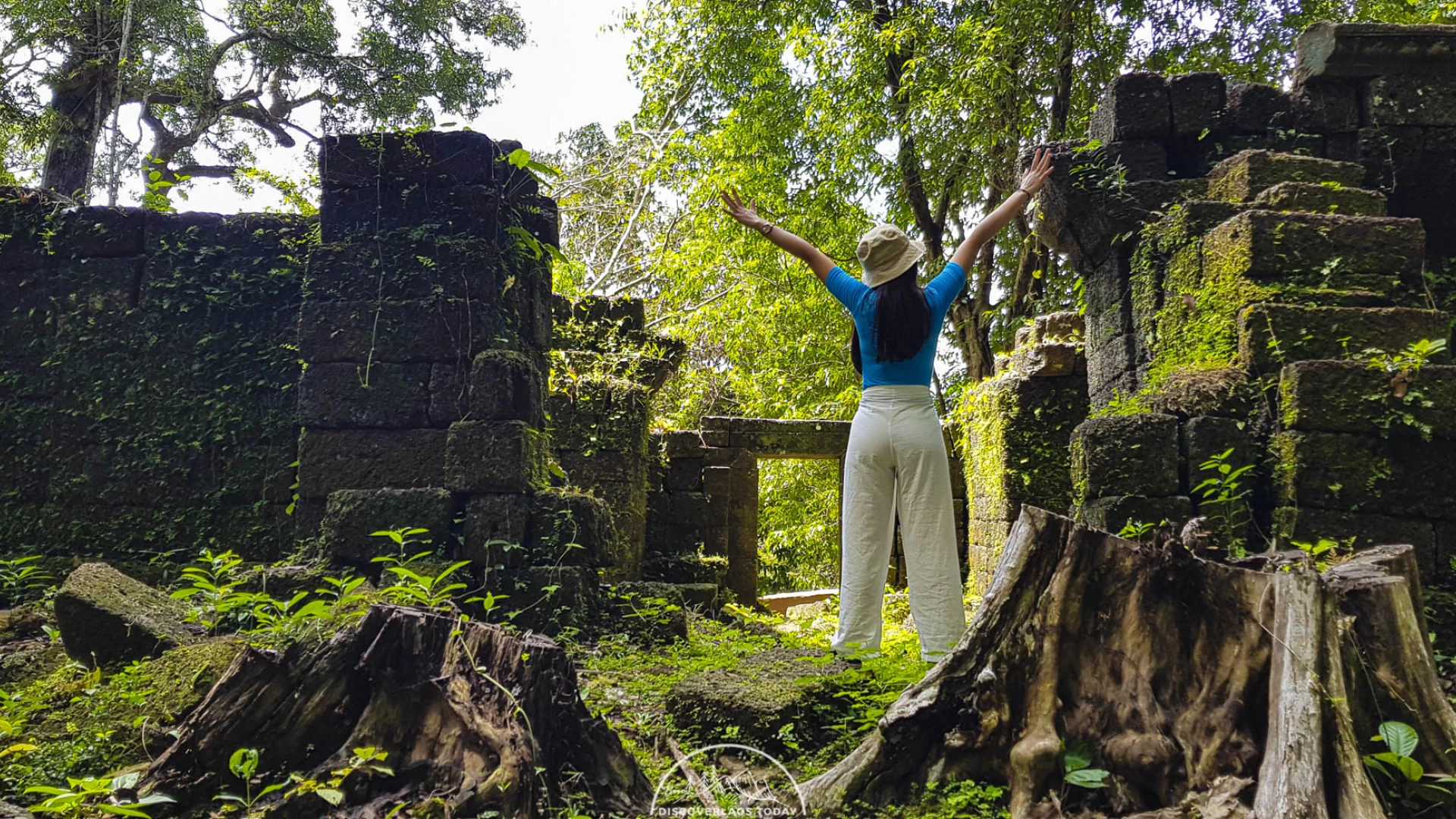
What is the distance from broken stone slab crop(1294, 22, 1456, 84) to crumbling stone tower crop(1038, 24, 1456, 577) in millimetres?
12

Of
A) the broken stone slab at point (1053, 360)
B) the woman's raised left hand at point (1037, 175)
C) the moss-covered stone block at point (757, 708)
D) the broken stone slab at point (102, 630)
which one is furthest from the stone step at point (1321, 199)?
the broken stone slab at point (102, 630)

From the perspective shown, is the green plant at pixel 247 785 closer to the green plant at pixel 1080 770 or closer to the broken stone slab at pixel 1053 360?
the green plant at pixel 1080 770

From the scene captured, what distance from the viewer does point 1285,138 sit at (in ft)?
19.9

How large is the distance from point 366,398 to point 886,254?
3172 millimetres

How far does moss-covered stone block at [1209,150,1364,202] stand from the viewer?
17.8ft

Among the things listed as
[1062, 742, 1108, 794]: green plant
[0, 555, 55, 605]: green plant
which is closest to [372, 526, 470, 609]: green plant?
[1062, 742, 1108, 794]: green plant

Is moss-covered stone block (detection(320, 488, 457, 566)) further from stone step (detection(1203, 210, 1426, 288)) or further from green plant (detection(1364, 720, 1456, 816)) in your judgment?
stone step (detection(1203, 210, 1426, 288))

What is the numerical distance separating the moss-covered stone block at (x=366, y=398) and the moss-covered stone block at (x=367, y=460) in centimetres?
7

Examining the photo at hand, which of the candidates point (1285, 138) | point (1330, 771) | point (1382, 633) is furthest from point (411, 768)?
point (1285, 138)

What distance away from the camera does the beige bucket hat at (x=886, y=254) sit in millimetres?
4184

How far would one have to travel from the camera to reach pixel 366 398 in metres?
5.54

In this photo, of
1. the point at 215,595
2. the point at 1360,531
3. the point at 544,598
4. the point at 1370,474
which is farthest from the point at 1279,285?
the point at 215,595

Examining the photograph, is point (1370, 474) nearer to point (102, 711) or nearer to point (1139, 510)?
point (1139, 510)

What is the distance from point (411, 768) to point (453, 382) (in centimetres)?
326
